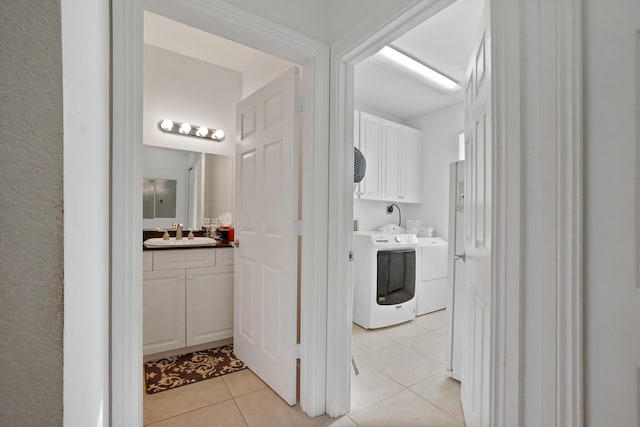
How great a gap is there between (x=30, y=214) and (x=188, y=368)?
2.23 metres

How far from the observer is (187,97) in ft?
9.07

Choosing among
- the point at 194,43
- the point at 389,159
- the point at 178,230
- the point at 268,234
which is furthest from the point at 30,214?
the point at 389,159

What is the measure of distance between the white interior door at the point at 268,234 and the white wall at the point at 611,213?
1.26 meters

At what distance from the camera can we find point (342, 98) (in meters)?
1.61

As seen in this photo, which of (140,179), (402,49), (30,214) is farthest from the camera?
(402,49)

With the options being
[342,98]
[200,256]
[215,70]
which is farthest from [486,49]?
[215,70]

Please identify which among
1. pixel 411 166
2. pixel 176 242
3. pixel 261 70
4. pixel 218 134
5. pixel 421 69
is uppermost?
pixel 421 69

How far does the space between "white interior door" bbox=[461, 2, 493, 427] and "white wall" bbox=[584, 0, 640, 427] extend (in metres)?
0.26

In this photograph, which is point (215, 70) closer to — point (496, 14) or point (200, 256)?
point (200, 256)

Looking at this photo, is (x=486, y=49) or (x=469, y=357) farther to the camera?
(x=469, y=357)

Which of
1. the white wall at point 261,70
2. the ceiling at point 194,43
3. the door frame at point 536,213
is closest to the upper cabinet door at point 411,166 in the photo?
the white wall at point 261,70

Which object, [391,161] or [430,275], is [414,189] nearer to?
[391,161]

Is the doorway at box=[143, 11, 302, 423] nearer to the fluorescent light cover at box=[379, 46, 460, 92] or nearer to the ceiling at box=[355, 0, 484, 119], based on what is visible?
the fluorescent light cover at box=[379, 46, 460, 92]

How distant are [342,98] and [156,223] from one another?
2.04m
